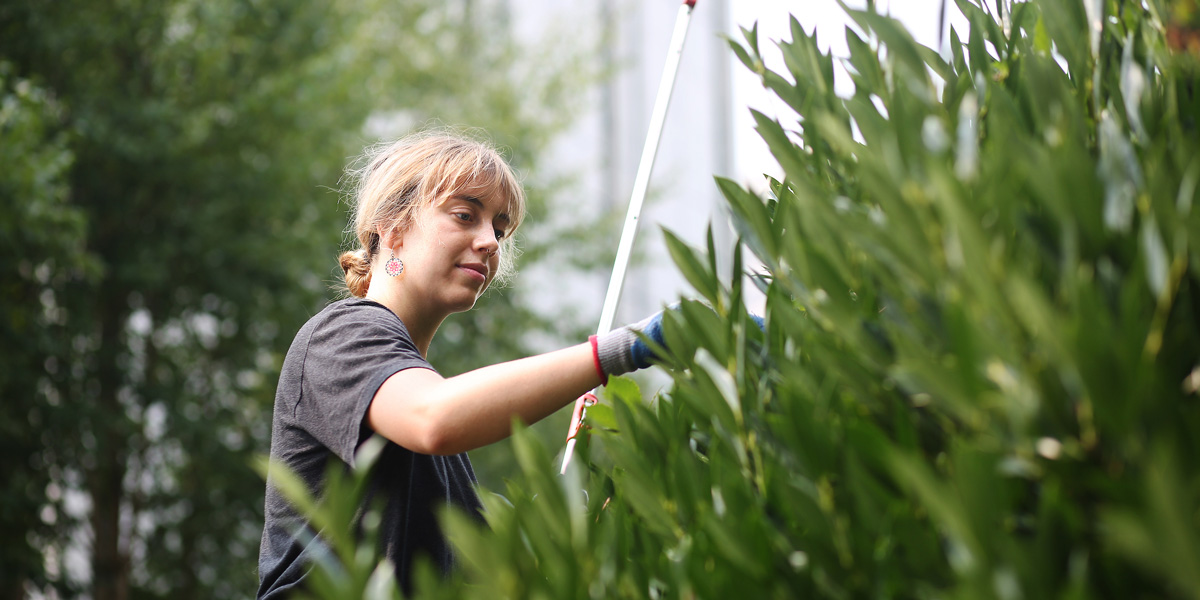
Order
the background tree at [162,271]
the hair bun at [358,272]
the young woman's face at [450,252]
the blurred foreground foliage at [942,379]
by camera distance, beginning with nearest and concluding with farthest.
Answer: the blurred foreground foliage at [942,379] → the young woman's face at [450,252] → the hair bun at [358,272] → the background tree at [162,271]

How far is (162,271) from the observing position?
6.77 metres

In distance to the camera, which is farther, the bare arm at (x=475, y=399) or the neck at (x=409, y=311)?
the neck at (x=409, y=311)

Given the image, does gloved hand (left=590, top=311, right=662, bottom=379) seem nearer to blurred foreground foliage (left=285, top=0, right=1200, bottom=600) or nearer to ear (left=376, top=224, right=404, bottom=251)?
blurred foreground foliage (left=285, top=0, right=1200, bottom=600)

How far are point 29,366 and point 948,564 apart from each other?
6850 mm

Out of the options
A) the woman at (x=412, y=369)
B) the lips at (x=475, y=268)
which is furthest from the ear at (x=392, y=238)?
the lips at (x=475, y=268)

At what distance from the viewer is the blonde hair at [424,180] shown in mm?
1796

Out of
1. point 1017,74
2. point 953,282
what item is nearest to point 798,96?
point 1017,74

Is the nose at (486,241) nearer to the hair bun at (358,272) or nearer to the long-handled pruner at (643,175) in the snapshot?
the long-handled pruner at (643,175)

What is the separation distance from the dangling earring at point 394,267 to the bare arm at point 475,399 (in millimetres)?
484

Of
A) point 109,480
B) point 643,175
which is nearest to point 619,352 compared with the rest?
point 643,175

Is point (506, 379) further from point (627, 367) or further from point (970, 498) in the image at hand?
point (970, 498)

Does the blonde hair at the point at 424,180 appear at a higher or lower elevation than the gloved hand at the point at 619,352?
higher

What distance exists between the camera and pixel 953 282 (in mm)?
559

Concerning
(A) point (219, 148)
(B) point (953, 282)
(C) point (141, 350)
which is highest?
(A) point (219, 148)
